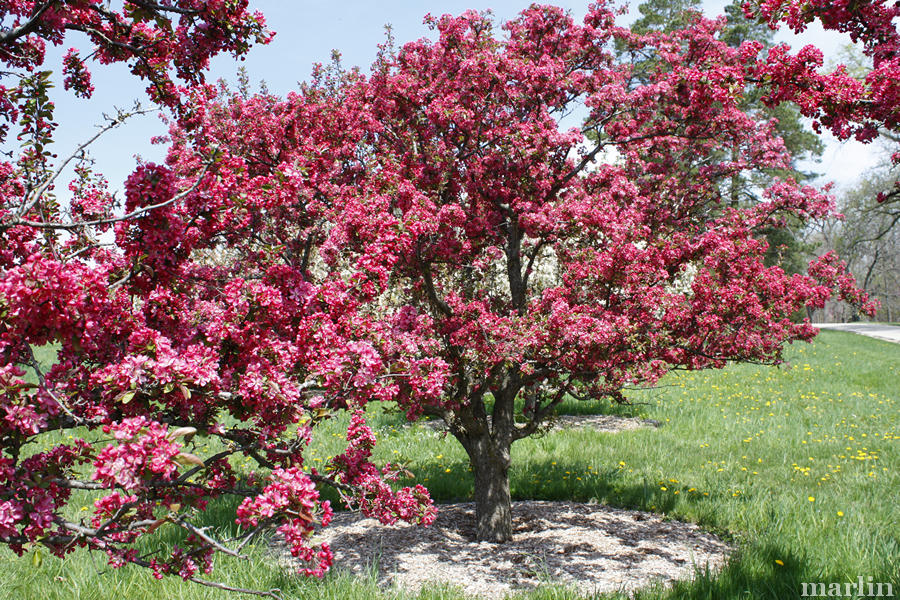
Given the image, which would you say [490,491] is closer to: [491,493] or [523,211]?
[491,493]

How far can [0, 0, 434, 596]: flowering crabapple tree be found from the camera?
86.3 inches

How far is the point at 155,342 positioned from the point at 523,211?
4142 mm

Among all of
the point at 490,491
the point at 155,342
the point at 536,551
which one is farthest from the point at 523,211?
the point at 155,342

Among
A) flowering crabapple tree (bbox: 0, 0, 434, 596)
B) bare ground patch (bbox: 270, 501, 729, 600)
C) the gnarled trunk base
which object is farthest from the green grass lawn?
flowering crabapple tree (bbox: 0, 0, 434, 596)

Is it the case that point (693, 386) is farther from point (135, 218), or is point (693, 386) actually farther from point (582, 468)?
point (135, 218)

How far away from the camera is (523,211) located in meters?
5.91

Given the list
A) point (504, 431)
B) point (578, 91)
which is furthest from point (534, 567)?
point (578, 91)

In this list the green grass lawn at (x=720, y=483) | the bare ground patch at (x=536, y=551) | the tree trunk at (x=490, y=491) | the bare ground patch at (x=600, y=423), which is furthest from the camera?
the bare ground patch at (x=600, y=423)

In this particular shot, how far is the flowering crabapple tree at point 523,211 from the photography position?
5.18m

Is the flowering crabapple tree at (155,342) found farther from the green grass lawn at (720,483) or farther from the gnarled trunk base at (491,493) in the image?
the gnarled trunk base at (491,493)

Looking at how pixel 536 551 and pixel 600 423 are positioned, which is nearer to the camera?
pixel 536 551

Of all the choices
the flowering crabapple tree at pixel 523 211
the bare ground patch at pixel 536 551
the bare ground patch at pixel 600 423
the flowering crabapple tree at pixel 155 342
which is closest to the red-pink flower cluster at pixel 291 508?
the flowering crabapple tree at pixel 155 342

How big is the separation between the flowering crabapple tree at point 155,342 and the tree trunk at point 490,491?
2444mm

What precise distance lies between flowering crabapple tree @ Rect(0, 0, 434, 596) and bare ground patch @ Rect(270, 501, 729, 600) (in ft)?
5.58
